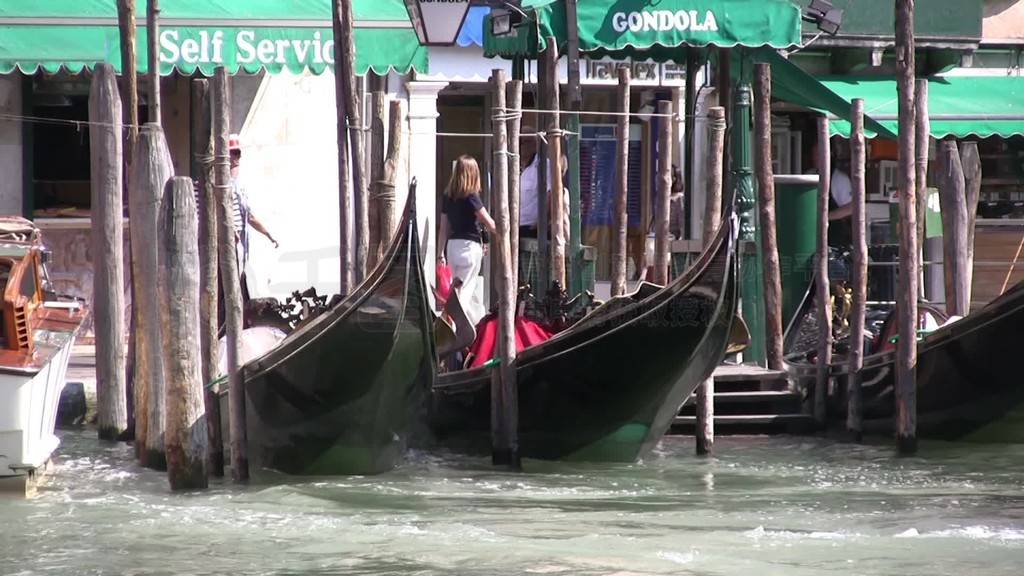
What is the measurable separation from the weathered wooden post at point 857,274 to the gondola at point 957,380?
0.08m

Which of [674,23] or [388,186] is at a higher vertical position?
[674,23]

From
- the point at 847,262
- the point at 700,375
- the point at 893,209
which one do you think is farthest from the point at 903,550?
the point at 893,209

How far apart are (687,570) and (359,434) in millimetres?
2192

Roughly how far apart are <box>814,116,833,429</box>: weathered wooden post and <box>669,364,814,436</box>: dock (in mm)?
105

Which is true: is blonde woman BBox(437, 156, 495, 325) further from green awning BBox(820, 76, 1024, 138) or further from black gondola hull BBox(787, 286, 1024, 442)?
green awning BBox(820, 76, 1024, 138)

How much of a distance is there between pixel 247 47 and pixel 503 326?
3508 mm

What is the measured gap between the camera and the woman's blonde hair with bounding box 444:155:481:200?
32.3ft

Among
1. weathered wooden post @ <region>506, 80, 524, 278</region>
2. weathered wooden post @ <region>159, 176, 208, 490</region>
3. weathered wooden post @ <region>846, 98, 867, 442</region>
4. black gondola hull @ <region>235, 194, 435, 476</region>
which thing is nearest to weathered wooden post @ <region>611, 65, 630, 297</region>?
weathered wooden post @ <region>506, 80, 524, 278</region>

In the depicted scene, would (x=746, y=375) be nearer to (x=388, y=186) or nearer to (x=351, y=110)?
(x=388, y=186)

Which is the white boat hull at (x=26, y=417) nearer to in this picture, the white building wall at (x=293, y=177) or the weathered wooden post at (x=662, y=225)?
the weathered wooden post at (x=662, y=225)

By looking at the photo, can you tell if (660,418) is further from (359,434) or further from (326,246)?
(326,246)

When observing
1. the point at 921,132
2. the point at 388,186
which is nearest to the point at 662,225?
the point at 388,186

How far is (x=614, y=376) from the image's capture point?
8.62 meters

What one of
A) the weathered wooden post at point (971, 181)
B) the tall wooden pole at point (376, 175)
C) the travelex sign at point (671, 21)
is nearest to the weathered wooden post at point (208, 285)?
the tall wooden pole at point (376, 175)
